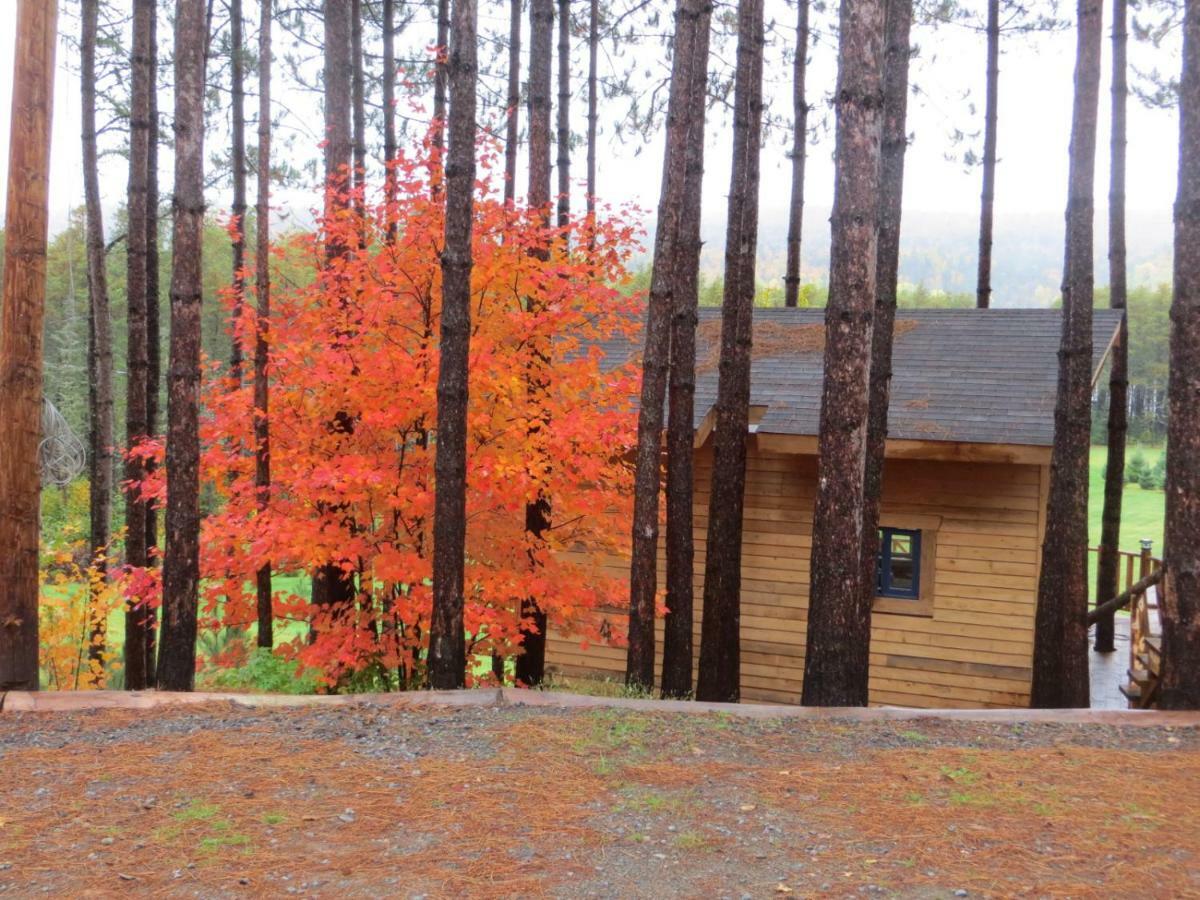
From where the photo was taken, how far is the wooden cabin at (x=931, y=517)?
11.4 meters

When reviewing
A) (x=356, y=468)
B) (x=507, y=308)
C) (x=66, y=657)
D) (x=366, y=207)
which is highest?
(x=366, y=207)

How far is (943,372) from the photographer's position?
1262cm

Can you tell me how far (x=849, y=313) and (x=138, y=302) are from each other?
28.6 feet

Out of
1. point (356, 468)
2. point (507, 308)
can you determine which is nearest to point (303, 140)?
point (507, 308)

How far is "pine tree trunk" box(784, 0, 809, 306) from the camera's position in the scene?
17719mm

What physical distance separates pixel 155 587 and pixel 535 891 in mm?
7299

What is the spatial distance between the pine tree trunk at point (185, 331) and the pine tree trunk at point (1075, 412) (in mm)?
8041

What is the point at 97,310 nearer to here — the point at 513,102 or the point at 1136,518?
the point at 513,102

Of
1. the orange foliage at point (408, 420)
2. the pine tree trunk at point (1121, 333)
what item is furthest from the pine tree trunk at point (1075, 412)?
the pine tree trunk at point (1121, 333)

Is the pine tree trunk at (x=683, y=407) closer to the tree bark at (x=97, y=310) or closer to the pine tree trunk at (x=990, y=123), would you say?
A: the tree bark at (x=97, y=310)

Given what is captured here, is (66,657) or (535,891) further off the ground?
(535,891)

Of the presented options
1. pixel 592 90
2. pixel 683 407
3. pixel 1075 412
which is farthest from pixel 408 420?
pixel 592 90

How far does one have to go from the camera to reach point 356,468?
824 centimetres

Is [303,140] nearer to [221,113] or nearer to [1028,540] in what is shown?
[221,113]
